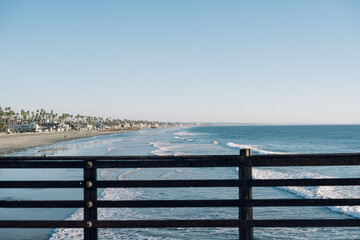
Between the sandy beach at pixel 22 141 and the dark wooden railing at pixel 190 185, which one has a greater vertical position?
the dark wooden railing at pixel 190 185

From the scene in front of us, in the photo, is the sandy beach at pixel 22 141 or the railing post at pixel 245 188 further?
the sandy beach at pixel 22 141

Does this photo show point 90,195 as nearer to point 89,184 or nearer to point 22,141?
point 89,184

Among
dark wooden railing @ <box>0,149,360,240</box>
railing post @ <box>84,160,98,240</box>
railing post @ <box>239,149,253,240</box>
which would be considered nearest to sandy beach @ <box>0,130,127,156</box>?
dark wooden railing @ <box>0,149,360,240</box>

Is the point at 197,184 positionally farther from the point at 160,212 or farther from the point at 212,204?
the point at 160,212

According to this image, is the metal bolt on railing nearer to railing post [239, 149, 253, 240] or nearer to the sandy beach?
railing post [239, 149, 253, 240]

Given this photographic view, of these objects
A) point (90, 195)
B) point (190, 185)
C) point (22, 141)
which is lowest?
point (22, 141)

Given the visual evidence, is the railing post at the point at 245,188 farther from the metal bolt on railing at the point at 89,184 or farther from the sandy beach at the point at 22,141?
the sandy beach at the point at 22,141

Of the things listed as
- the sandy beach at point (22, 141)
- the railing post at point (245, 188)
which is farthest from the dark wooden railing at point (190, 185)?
the sandy beach at point (22, 141)

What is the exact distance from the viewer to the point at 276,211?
10852 mm

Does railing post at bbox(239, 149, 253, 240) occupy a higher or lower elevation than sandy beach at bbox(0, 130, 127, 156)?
higher

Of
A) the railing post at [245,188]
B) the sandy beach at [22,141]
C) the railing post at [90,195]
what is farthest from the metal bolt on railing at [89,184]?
the sandy beach at [22,141]

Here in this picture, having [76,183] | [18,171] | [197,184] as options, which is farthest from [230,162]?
[18,171]

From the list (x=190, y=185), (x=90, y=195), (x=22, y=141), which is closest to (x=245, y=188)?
(x=190, y=185)

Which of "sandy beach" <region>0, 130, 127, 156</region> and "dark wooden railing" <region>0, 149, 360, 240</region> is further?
"sandy beach" <region>0, 130, 127, 156</region>
